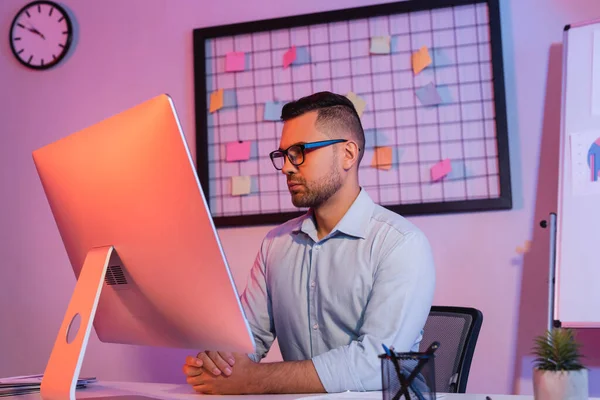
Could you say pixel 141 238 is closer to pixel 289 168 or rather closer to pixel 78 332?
pixel 78 332

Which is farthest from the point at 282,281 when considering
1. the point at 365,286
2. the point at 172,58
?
the point at 172,58

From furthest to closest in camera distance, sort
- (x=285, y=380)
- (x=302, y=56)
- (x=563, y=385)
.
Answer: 1. (x=302, y=56)
2. (x=285, y=380)
3. (x=563, y=385)

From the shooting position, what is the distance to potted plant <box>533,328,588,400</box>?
95 cm

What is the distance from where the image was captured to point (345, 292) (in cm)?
175

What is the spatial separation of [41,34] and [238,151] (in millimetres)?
1043

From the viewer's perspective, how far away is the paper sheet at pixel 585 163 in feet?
7.13

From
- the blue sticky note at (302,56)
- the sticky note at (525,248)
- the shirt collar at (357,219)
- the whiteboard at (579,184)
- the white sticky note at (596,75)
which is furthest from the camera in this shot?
the blue sticky note at (302,56)

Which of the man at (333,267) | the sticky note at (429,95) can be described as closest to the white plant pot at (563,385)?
the man at (333,267)

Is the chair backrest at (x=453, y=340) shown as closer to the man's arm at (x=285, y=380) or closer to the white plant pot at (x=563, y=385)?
the man's arm at (x=285, y=380)

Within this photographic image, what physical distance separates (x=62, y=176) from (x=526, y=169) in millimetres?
1639

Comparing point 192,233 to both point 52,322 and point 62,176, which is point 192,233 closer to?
point 62,176

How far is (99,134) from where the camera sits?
1215mm

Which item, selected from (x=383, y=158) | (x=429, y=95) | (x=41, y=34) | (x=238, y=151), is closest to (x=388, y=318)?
(x=383, y=158)

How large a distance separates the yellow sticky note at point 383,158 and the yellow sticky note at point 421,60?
0.30 m
